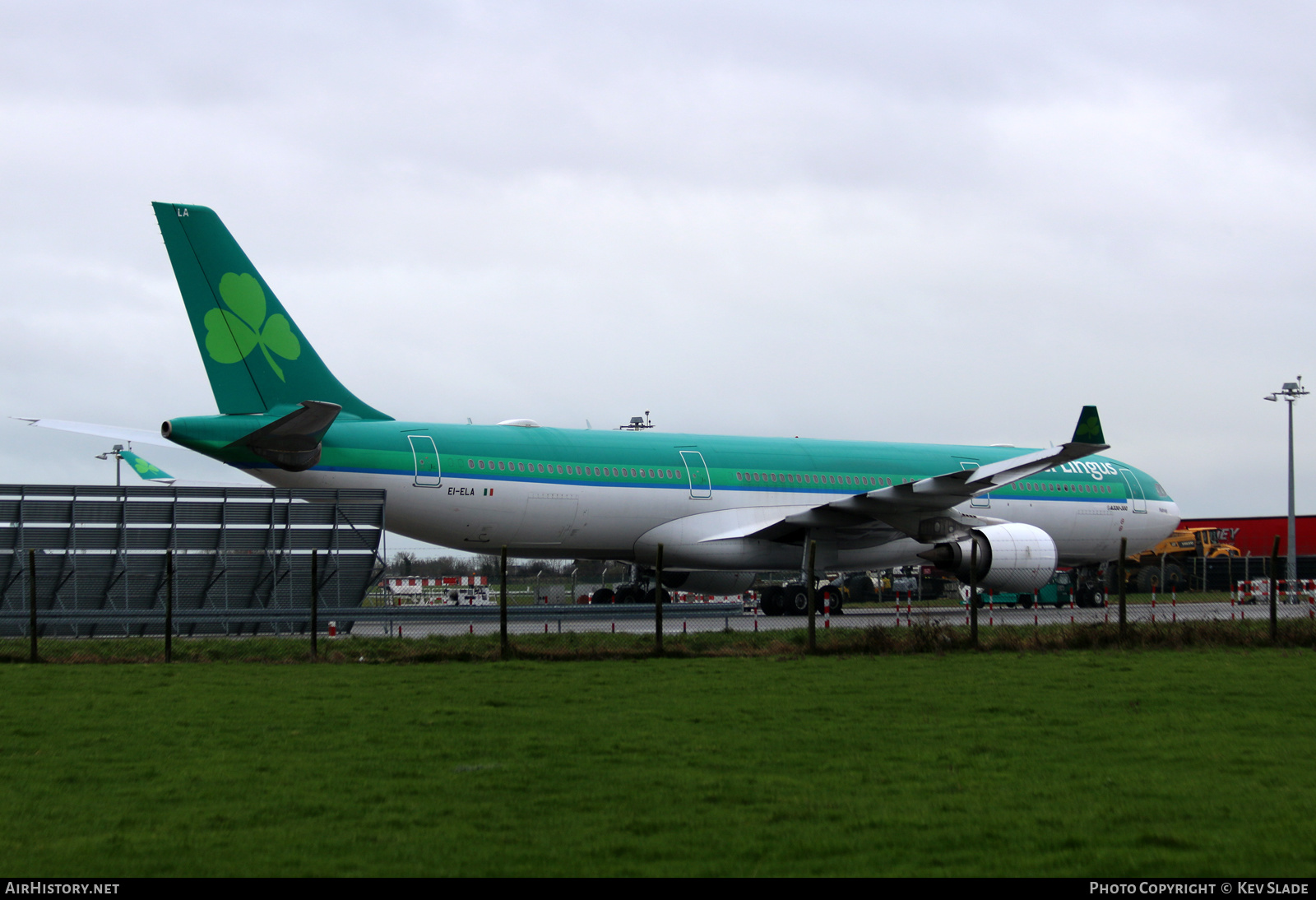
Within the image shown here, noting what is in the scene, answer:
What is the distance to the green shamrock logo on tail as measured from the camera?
67.5 feet

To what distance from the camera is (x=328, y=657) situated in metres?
14.3

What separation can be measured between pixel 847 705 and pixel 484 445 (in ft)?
45.6

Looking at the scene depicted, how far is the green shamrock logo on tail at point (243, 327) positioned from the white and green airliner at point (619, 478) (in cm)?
2

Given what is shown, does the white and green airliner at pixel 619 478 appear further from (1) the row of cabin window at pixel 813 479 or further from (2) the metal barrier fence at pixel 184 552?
(2) the metal barrier fence at pixel 184 552

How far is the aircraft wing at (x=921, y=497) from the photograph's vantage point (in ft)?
73.7

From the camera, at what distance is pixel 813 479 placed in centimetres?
2652

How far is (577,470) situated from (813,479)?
561 centimetres

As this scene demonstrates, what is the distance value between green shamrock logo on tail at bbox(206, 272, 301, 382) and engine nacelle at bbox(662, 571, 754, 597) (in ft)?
34.0

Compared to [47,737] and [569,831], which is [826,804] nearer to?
[569,831]

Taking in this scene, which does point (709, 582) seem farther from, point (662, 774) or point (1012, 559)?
point (662, 774)

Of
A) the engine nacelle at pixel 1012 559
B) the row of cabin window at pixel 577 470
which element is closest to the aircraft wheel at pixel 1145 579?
the engine nacelle at pixel 1012 559

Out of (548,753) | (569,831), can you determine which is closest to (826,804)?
(569,831)

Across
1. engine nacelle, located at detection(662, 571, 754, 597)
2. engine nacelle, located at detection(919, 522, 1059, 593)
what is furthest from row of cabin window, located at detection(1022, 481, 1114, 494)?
engine nacelle, located at detection(662, 571, 754, 597)

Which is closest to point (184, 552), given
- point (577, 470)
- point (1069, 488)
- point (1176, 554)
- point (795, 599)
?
point (577, 470)
